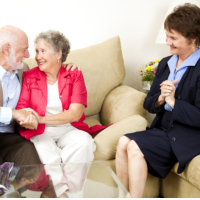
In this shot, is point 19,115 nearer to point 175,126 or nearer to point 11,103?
point 11,103

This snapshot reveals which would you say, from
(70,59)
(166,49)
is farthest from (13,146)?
(166,49)

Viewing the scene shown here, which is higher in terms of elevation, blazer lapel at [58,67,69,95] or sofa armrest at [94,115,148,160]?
blazer lapel at [58,67,69,95]

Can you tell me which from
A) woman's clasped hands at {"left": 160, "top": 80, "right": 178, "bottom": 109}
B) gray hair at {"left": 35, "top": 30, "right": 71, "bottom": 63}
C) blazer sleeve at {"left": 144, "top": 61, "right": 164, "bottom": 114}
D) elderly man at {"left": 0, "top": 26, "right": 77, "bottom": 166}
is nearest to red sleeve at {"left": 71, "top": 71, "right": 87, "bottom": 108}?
gray hair at {"left": 35, "top": 30, "right": 71, "bottom": 63}

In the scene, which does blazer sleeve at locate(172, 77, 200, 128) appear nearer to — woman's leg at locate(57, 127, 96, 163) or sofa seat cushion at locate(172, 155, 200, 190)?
sofa seat cushion at locate(172, 155, 200, 190)

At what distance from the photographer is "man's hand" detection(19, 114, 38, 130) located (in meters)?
1.43

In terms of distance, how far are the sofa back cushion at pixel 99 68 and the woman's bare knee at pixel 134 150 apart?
76cm

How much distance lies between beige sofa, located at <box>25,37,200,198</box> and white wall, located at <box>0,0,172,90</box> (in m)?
0.37

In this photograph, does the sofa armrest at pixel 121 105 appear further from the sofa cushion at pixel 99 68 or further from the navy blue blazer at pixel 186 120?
the navy blue blazer at pixel 186 120

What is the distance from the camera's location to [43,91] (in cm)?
164

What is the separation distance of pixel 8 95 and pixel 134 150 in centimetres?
86

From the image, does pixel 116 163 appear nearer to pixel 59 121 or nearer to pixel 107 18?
pixel 59 121

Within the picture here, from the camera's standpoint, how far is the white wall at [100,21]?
2.19 m

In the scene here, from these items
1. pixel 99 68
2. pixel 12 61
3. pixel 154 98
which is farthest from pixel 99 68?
pixel 12 61


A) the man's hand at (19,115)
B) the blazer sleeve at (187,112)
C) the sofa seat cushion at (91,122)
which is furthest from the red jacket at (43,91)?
the blazer sleeve at (187,112)
